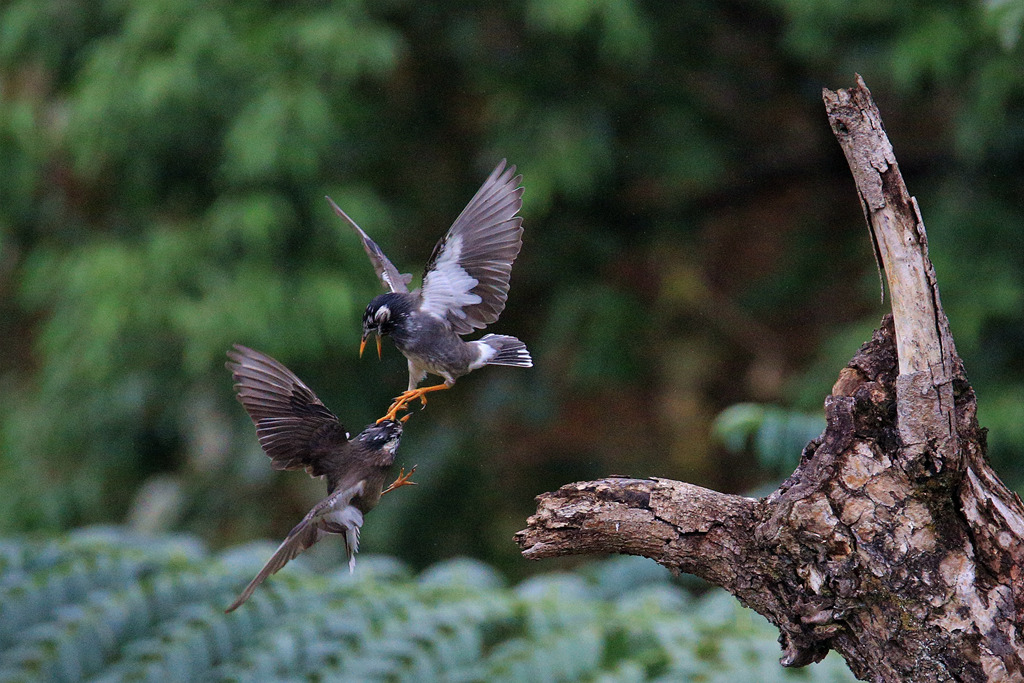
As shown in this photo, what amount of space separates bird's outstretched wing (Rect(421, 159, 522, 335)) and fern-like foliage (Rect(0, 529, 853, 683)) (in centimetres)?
115

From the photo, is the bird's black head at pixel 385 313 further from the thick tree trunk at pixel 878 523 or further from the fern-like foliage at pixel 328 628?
the fern-like foliage at pixel 328 628

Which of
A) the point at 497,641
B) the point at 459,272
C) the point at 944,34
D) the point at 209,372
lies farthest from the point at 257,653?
the point at 944,34

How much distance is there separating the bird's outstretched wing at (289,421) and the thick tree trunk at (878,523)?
255 millimetres

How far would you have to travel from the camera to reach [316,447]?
1176 mm

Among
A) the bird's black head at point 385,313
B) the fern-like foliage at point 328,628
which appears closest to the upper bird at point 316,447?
the bird's black head at point 385,313

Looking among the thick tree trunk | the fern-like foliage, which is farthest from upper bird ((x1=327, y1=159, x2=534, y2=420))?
the fern-like foliage

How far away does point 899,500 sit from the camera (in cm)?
120

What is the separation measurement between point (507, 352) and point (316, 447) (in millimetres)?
248

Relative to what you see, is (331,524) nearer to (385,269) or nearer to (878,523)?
(385,269)

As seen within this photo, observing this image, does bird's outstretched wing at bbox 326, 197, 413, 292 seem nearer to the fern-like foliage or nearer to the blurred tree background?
the fern-like foliage

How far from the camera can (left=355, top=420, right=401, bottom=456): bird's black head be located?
44.1 inches

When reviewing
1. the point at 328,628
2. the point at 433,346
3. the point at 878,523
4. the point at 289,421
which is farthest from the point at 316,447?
the point at 328,628

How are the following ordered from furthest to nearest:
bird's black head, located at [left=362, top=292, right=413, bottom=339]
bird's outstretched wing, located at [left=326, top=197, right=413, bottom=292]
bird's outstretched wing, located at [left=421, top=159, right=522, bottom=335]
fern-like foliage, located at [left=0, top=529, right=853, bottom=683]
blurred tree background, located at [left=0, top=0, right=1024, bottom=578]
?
blurred tree background, located at [left=0, top=0, right=1024, bottom=578], fern-like foliage, located at [left=0, top=529, right=853, bottom=683], bird's outstretched wing, located at [left=326, top=197, right=413, bottom=292], bird's outstretched wing, located at [left=421, top=159, right=522, bottom=335], bird's black head, located at [left=362, top=292, right=413, bottom=339]

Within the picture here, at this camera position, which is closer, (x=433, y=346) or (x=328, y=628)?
(x=433, y=346)
